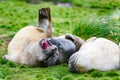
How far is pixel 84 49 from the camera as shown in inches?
406

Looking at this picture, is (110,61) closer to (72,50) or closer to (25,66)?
(72,50)

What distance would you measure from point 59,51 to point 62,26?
8082 millimetres

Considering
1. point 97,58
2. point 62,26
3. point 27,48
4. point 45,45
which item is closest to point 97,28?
point 27,48

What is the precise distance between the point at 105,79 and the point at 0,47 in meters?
4.23

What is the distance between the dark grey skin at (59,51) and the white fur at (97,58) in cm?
50

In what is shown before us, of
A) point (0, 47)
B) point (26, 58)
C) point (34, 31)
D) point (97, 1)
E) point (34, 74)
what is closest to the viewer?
point (34, 74)

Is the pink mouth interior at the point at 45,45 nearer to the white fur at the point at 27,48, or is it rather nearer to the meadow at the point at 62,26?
the white fur at the point at 27,48

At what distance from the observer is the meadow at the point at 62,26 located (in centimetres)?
977

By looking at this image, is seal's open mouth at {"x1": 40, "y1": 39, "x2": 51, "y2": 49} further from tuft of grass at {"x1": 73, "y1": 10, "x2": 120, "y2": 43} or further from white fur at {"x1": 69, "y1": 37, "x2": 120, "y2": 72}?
tuft of grass at {"x1": 73, "y1": 10, "x2": 120, "y2": 43}

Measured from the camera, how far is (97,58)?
32.2 feet

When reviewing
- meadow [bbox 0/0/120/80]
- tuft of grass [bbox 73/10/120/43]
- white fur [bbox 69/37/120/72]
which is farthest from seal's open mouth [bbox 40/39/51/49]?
tuft of grass [bbox 73/10/120/43]

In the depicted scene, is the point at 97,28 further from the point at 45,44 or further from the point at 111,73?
the point at 111,73

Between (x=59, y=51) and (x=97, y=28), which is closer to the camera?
(x=59, y=51)

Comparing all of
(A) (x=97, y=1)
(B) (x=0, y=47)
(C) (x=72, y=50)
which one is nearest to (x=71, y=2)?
(A) (x=97, y=1)
